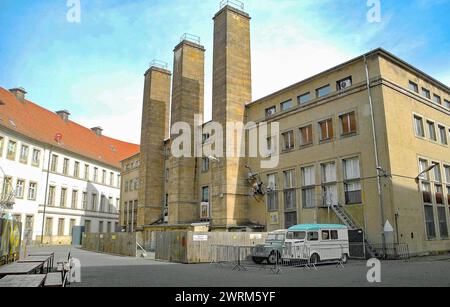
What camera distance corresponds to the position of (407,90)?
1087 inches

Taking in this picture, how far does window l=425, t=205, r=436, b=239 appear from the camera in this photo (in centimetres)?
2614

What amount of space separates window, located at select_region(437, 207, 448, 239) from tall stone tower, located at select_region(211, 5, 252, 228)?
52.2 feet

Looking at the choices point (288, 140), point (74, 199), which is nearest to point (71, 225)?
point (74, 199)

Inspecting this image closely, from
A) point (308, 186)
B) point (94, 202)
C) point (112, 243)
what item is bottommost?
point (112, 243)

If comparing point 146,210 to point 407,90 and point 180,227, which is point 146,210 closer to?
point 180,227

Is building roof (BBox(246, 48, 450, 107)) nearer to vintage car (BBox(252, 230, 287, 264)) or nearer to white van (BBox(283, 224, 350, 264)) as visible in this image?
white van (BBox(283, 224, 350, 264))

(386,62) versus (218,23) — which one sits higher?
(218,23)

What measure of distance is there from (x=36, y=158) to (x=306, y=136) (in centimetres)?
3757

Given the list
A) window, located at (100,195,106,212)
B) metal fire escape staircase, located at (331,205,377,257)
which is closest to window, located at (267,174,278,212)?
metal fire escape staircase, located at (331,205,377,257)

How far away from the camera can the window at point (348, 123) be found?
2709 centimetres

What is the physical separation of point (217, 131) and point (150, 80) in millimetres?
18559

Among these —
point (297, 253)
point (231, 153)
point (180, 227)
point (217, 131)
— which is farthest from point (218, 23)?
point (297, 253)

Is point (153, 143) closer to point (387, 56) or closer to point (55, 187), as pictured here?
point (55, 187)

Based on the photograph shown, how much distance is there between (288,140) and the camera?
3231 cm
